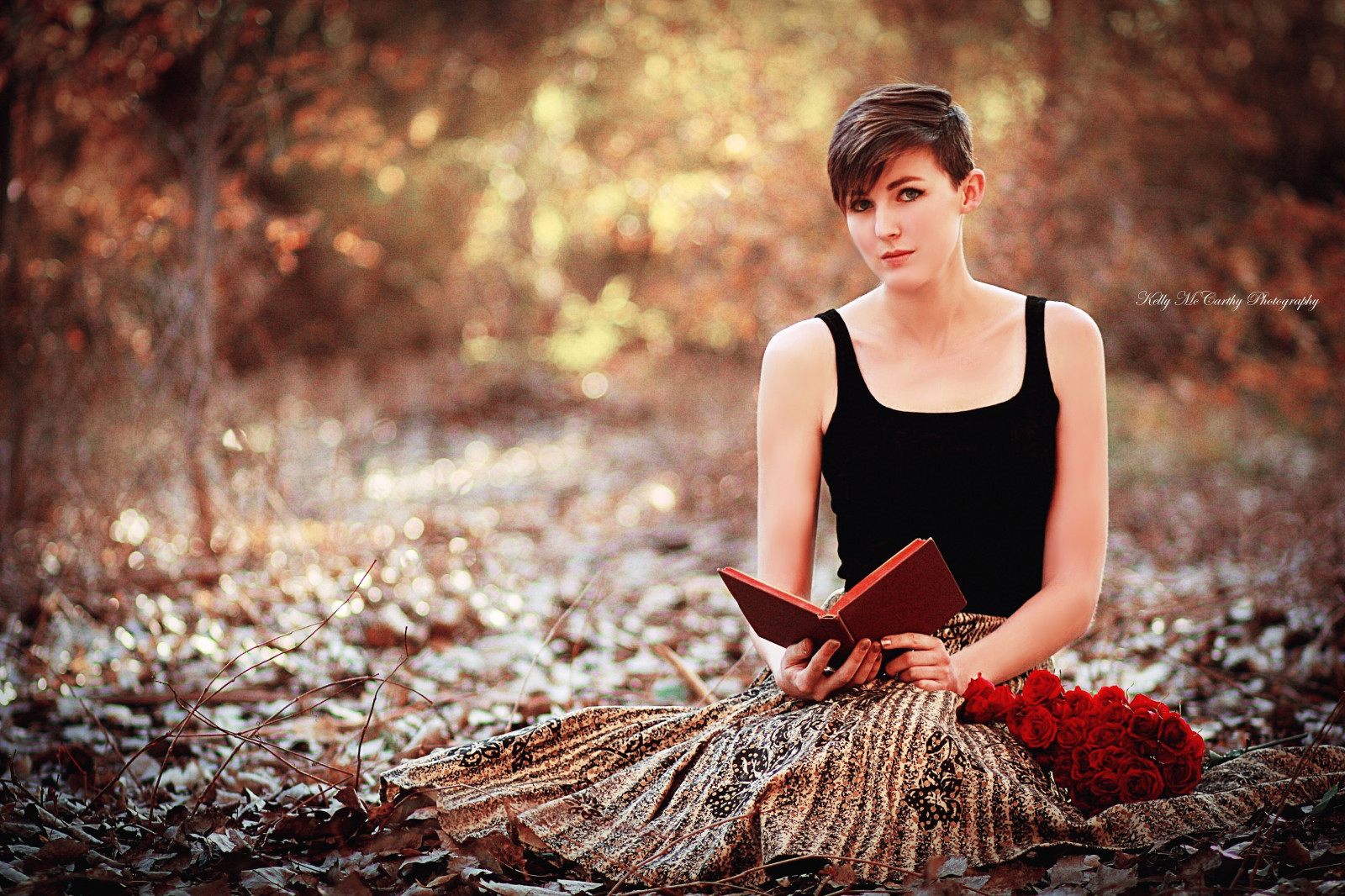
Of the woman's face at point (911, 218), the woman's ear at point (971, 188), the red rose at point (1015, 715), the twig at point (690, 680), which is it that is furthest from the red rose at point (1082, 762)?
the twig at point (690, 680)

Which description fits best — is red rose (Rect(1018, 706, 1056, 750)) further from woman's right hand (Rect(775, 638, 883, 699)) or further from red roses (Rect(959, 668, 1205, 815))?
woman's right hand (Rect(775, 638, 883, 699))

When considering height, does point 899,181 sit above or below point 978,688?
above

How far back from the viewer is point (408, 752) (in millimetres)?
2949

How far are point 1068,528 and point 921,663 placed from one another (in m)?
0.44

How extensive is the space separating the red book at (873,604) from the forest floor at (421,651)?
40cm

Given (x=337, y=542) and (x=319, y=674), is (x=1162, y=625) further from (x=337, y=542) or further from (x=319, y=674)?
(x=337, y=542)

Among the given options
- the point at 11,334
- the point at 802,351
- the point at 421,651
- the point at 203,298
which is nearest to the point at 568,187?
the point at 203,298

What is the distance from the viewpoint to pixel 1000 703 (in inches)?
80.5

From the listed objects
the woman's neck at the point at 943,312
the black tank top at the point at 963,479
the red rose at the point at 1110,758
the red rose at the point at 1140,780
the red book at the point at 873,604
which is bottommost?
the red rose at the point at 1140,780

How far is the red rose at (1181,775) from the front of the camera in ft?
6.42

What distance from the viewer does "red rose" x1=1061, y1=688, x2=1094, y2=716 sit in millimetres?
2004

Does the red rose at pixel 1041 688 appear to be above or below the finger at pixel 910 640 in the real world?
below

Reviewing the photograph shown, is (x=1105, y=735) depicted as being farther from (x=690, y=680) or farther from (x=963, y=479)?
(x=690, y=680)

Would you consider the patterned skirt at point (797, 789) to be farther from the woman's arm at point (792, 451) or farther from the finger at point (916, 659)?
the woman's arm at point (792, 451)
